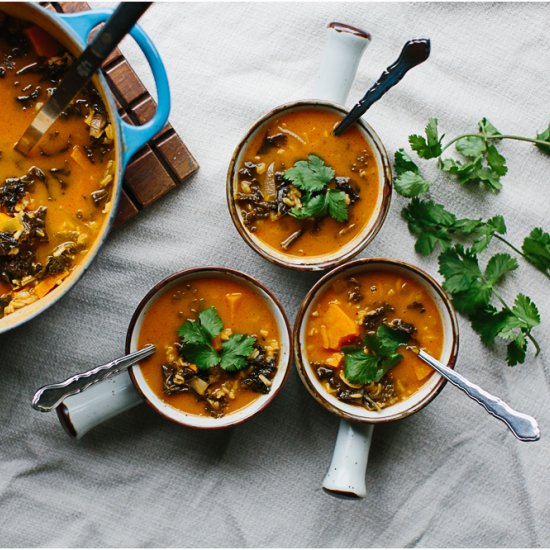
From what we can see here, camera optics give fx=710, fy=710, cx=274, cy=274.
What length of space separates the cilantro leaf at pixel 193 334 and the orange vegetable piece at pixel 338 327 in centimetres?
30

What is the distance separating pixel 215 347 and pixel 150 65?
670 millimetres

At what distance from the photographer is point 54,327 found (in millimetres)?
1865

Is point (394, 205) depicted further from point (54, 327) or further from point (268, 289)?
point (54, 327)

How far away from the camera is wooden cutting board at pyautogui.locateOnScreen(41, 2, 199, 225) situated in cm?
180

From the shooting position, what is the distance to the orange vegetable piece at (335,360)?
176cm

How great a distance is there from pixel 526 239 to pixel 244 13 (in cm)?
97

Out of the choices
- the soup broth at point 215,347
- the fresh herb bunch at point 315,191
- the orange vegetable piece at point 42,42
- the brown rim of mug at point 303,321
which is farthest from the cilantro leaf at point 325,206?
the orange vegetable piece at point 42,42

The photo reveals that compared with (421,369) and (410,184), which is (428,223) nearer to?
(410,184)

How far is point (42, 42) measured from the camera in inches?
64.7

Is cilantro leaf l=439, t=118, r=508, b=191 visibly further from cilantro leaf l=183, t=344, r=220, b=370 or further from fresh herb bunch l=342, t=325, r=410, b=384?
cilantro leaf l=183, t=344, r=220, b=370

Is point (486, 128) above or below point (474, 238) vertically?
above

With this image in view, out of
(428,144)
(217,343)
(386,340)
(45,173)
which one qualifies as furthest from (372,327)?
(45,173)

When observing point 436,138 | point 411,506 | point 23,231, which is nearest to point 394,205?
point 436,138

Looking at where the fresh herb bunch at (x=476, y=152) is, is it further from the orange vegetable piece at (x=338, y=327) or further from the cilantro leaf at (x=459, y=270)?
the orange vegetable piece at (x=338, y=327)
